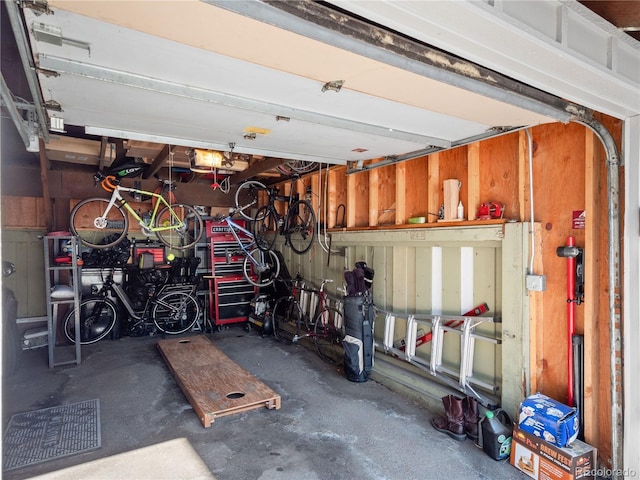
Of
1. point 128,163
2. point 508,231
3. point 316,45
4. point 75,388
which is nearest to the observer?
point 316,45

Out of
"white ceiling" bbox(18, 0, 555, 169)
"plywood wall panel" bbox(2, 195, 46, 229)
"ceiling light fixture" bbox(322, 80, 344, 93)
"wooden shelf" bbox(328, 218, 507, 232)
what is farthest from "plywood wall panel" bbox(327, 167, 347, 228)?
"plywood wall panel" bbox(2, 195, 46, 229)

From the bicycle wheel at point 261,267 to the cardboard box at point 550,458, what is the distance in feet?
14.7

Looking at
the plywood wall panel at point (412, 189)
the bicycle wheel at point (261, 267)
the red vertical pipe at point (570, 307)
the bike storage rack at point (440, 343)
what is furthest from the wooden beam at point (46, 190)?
the red vertical pipe at point (570, 307)

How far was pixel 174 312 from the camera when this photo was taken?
6254 millimetres

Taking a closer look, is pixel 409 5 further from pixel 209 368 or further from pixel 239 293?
pixel 239 293

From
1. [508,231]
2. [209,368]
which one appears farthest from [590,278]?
[209,368]

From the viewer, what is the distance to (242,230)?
674cm

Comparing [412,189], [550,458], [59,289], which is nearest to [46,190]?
[59,289]

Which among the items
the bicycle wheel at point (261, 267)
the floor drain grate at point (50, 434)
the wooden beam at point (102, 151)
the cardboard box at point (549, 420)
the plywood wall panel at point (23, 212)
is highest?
the wooden beam at point (102, 151)

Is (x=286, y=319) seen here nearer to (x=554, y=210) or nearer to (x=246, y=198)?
(x=246, y=198)

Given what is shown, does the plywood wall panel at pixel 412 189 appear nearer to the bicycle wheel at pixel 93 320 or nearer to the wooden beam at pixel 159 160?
the wooden beam at pixel 159 160

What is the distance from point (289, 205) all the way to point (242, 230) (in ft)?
3.96

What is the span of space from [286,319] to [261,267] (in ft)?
3.22

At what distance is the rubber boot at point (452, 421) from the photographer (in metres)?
2.96
